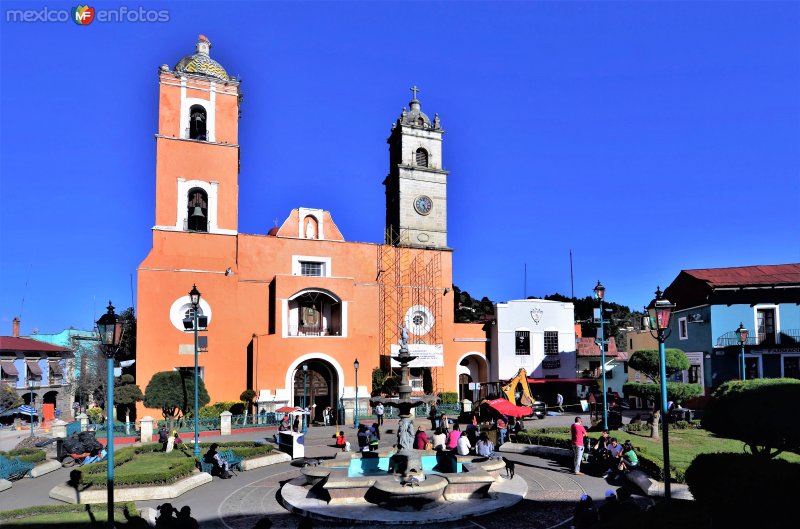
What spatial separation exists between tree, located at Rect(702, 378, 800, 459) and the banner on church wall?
24020 millimetres

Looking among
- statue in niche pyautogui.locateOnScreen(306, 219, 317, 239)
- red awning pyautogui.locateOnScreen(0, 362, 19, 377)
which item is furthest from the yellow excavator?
red awning pyautogui.locateOnScreen(0, 362, 19, 377)

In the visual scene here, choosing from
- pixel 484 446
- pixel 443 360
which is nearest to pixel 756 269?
pixel 443 360

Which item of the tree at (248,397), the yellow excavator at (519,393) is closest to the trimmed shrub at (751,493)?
the yellow excavator at (519,393)

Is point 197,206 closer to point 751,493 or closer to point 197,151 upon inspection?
point 197,151

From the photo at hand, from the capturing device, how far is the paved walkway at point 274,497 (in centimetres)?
1195

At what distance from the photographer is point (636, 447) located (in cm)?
1759

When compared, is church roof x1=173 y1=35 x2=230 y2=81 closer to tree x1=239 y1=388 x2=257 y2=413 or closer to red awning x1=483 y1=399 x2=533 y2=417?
tree x1=239 y1=388 x2=257 y2=413

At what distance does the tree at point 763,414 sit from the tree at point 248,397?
23503mm

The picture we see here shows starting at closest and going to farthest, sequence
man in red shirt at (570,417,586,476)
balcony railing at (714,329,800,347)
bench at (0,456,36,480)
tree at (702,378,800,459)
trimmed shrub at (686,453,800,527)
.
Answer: trimmed shrub at (686,453,800,527), tree at (702,378,800,459), man in red shirt at (570,417,586,476), bench at (0,456,36,480), balcony railing at (714,329,800,347)

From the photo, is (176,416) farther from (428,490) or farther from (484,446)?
(428,490)

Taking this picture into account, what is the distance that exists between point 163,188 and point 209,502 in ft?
77.6

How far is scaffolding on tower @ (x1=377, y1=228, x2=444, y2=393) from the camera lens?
124ft

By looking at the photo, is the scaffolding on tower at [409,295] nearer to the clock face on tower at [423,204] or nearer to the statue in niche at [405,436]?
the clock face on tower at [423,204]

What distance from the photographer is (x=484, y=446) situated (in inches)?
657
